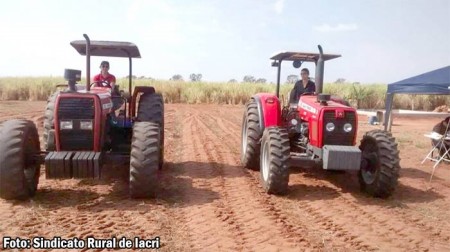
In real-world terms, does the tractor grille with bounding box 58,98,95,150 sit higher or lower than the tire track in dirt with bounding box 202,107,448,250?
higher

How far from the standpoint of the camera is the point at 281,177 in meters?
5.03

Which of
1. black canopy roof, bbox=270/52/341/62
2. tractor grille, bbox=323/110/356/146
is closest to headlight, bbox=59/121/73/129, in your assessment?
tractor grille, bbox=323/110/356/146

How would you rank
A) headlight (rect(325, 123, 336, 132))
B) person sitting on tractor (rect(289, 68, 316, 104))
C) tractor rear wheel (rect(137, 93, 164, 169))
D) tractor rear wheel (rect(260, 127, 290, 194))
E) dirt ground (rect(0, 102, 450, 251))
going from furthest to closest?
person sitting on tractor (rect(289, 68, 316, 104))
tractor rear wheel (rect(137, 93, 164, 169))
headlight (rect(325, 123, 336, 132))
tractor rear wheel (rect(260, 127, 290, 194))
dirt ground (rect(0, 102, 450, 251))

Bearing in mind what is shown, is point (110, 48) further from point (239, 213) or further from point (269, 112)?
point (239, 213)

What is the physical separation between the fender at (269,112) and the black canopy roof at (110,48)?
2.20 meters

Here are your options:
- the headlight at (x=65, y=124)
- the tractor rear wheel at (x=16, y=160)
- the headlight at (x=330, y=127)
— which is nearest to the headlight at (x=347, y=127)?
the headlight at (x=330, y=127)

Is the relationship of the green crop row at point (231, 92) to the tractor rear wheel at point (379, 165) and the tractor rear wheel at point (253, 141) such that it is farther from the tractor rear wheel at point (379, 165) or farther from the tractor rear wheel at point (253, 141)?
the tractor rear wheel at point (379, 165)

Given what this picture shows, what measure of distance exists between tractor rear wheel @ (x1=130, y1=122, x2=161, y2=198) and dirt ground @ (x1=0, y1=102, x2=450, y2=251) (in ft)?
0.55

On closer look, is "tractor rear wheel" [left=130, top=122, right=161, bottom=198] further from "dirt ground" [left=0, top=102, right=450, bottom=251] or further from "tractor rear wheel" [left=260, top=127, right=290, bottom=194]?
"tractor rear wheel" [left=260, top=127, right=290, bottom=194]

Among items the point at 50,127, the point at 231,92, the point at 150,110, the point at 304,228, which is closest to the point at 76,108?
the point at 50,127

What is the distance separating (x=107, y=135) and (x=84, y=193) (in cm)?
90

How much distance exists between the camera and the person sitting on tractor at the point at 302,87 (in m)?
6.93

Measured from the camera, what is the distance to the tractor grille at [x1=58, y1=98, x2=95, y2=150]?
4.86 metres

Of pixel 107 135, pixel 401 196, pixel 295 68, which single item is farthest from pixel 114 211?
pixel 295 68
